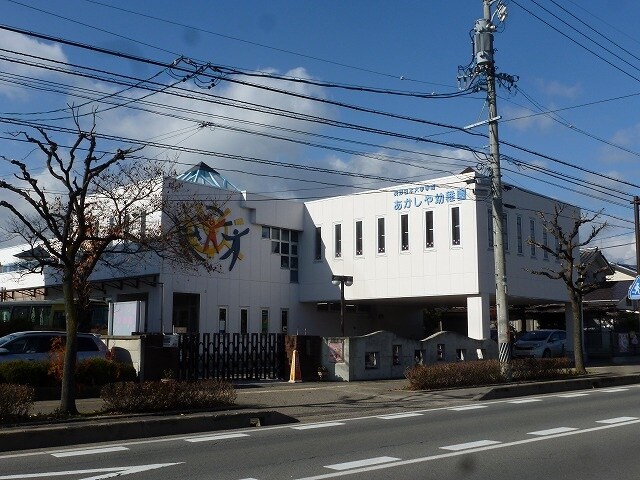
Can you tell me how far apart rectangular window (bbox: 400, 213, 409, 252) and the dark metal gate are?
12.2 meters

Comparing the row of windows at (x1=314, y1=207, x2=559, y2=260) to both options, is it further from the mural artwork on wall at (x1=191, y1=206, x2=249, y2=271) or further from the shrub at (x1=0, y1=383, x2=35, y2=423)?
the shrub at (x1=0, y1=383, x2=35, y2=423)

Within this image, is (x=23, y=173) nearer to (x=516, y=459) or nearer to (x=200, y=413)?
(x=200, y=413)

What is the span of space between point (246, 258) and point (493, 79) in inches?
683

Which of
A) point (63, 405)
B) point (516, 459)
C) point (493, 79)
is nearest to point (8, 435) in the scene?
point (63, 405)

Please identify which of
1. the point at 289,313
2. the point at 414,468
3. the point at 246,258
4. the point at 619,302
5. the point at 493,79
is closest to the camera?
the point at 414,468

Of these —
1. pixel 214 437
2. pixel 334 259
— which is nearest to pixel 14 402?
pixel 214 437

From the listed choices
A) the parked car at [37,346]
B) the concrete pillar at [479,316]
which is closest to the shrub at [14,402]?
the parked car at [37,346]

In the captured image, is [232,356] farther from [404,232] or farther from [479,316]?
[404,232]

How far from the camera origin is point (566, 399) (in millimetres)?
19406

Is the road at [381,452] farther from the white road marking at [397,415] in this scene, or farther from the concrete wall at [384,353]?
the concrete wall at [384,353]

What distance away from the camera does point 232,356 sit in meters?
23.2

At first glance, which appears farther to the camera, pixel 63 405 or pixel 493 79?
pixel 493 79

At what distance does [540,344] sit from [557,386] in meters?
12.7

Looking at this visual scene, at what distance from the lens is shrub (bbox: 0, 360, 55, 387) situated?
1727 cm
